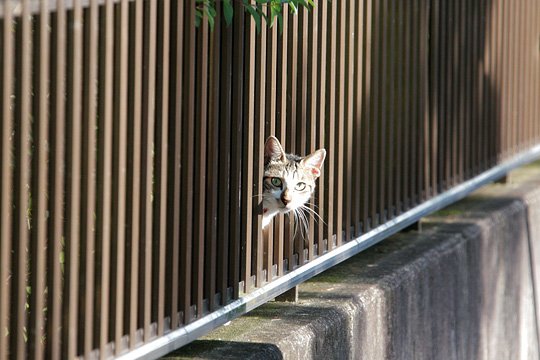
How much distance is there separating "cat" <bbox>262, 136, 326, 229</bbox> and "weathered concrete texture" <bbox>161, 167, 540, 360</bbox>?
41cm

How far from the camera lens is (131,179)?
10.7ft

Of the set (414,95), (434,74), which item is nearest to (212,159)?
(414,95)

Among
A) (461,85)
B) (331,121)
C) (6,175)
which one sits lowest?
(6,175)

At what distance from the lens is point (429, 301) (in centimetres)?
545

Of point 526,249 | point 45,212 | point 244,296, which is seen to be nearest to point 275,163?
point 244,296

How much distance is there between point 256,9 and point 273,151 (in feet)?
2.06

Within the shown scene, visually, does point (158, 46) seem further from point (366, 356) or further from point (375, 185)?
point (375, 185)

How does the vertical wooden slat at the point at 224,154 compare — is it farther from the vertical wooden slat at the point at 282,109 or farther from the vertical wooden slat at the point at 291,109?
the vertical wooden slat at the point at 291,109

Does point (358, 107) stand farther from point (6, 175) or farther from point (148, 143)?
point (6, 175)

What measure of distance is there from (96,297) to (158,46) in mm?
794

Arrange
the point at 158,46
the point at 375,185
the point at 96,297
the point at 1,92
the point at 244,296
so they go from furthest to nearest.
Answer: the point at 375,185
the point at 244,296
the point at 158,46
the point at 96,297
the point at 1,92

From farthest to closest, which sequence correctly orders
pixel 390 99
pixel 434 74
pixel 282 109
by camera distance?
1. pixel 434 74
2. pixel 390 99
3. pixel 282 109

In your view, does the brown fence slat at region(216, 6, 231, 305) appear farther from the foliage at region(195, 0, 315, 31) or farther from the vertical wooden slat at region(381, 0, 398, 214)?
the vertical wooden slat at region(381, 0, 398, 214)

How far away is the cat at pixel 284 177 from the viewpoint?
14.4ft
